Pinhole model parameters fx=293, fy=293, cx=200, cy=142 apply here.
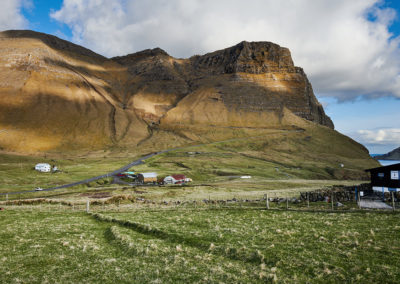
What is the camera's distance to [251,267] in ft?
48.1

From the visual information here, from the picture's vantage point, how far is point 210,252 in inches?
690

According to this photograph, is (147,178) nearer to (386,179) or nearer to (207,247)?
(386,179)

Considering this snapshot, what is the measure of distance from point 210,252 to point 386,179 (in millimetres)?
59405

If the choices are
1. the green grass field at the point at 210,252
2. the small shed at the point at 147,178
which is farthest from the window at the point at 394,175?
the small shed at the point at 147,178

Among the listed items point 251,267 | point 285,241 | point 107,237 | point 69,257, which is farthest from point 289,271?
point 107,237

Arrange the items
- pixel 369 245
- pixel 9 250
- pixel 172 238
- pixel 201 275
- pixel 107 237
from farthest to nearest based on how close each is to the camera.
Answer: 1. pixel 107 237
2. pixel 172 238
3. pixel 9 250
4. pixel 369 245
5. pixel 201 275

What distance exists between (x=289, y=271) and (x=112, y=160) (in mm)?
174510

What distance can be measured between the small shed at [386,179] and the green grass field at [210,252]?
42220 mm

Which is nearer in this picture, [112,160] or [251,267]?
[251,267]

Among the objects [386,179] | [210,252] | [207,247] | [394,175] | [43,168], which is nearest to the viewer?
[210,252]

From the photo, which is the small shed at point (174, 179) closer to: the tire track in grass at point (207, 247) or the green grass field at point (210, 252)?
the tire track in grass at point (207, 247)

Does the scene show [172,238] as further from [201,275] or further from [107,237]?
[201,275]

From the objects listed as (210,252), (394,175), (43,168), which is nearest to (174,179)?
(43,168)

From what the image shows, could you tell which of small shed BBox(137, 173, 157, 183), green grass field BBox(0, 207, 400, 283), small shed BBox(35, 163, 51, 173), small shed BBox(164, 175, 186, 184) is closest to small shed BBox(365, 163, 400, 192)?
green grass field BBox(0, 207, 400, 283)
